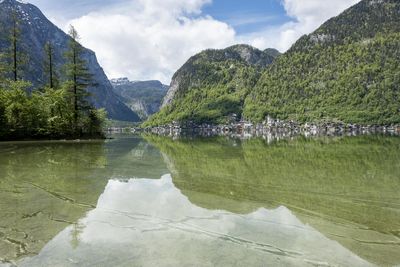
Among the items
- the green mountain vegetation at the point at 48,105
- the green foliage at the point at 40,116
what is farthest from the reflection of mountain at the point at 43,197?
the green mountain vegetation at the point at 48,105

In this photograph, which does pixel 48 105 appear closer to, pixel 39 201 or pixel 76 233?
pixel 39 201

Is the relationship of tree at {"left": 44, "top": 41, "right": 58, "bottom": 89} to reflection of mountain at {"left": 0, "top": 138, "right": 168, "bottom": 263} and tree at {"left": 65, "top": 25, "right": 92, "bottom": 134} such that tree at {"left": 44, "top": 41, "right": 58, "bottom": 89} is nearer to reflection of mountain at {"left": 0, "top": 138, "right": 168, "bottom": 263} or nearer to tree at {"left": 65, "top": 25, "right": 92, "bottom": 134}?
tree at {"left": 65, "top": 25, "right": 92, "bottom": 134}

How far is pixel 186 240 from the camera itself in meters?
9.07

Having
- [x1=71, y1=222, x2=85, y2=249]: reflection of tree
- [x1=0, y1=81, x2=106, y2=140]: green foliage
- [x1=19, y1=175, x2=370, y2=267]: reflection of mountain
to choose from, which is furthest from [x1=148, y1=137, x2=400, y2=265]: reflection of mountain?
[x1=0, y1=81, x2=106, y2=140]: green foliage

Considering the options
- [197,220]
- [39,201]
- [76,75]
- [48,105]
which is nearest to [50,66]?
[76,75]

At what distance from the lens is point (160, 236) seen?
933 centimetres

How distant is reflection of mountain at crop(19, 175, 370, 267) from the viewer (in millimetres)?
7738

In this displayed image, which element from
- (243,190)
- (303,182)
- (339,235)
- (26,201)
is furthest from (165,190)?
(339,235)

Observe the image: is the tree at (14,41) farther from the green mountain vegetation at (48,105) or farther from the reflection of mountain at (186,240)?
the reflection of mountain at (186,240)

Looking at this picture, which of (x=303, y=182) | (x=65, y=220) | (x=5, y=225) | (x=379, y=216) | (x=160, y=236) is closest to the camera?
(x=160, y=236)

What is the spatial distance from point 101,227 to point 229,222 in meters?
3.29

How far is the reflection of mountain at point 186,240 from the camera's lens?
305 inches

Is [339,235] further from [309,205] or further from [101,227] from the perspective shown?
[101,227]

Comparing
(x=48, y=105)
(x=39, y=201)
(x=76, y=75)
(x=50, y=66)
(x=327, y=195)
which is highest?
(x=50, y=66)
